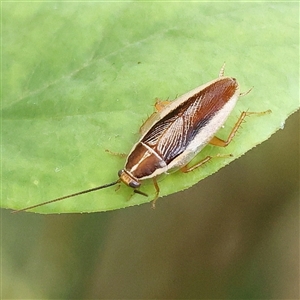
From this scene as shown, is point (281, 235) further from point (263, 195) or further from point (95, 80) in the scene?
point (95, 80)

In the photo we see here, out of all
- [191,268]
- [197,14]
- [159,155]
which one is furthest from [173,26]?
[191,268]

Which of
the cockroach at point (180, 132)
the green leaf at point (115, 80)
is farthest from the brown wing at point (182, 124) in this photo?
the green leaf at point (115, 80)

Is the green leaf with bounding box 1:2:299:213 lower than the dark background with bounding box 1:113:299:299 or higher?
higher

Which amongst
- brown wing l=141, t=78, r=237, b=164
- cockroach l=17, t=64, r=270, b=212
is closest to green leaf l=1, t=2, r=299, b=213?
cockroach l=17, t=64, r=270, b=212

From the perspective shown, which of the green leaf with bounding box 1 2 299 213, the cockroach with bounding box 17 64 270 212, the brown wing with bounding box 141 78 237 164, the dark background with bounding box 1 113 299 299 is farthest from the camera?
the dark background with bounding box 1 113 299 299

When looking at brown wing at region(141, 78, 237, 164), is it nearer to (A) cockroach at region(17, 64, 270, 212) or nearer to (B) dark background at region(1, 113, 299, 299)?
(A) cockroach at region(17, 64, 270, 212)
